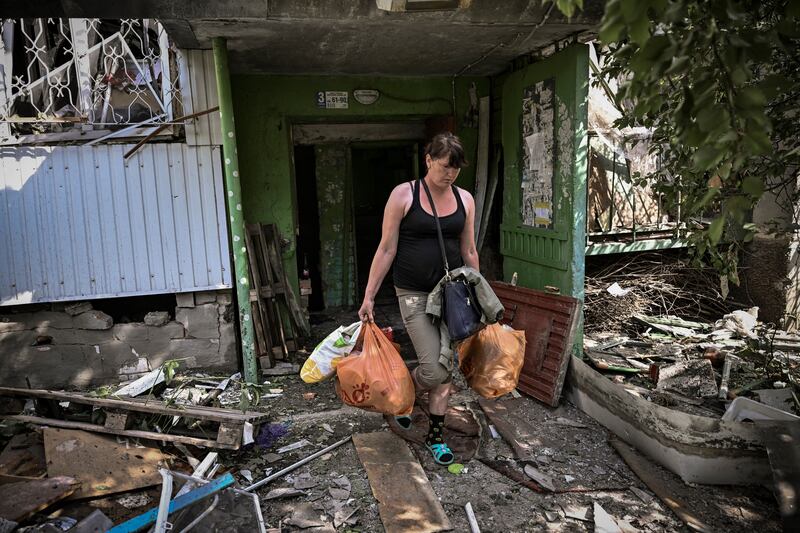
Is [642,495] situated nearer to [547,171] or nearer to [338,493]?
[338,493]

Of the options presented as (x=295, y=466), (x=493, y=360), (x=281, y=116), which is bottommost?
(x=295, y=466)

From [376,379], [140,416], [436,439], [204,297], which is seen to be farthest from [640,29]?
[204,297]

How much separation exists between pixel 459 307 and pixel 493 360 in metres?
0.54

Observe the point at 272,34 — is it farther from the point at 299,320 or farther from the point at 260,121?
the point at 299,320

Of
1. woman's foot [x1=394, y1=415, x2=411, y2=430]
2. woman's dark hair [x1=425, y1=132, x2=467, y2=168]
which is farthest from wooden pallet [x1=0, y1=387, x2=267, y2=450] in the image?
woman's dark hair [x1=425, y1=132, x2=467, y2=168]

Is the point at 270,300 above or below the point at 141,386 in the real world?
above

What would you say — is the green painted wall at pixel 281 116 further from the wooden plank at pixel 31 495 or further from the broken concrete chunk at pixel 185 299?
the wooden plank at pixel 31 495

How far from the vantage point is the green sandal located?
362 centimetres

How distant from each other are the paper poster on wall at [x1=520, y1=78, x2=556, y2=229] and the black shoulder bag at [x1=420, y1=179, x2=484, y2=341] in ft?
6.72

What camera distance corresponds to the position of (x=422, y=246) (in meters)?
3.53

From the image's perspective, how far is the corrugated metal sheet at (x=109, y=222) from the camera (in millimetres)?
4938

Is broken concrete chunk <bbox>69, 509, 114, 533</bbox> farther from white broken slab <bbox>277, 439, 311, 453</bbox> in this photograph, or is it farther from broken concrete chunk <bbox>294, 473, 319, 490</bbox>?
Answer: white broken slab <bbox>277, 439, 311, 453</bbox>

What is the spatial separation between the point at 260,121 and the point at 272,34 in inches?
61.7

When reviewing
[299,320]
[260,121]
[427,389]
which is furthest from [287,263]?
[427,389]
